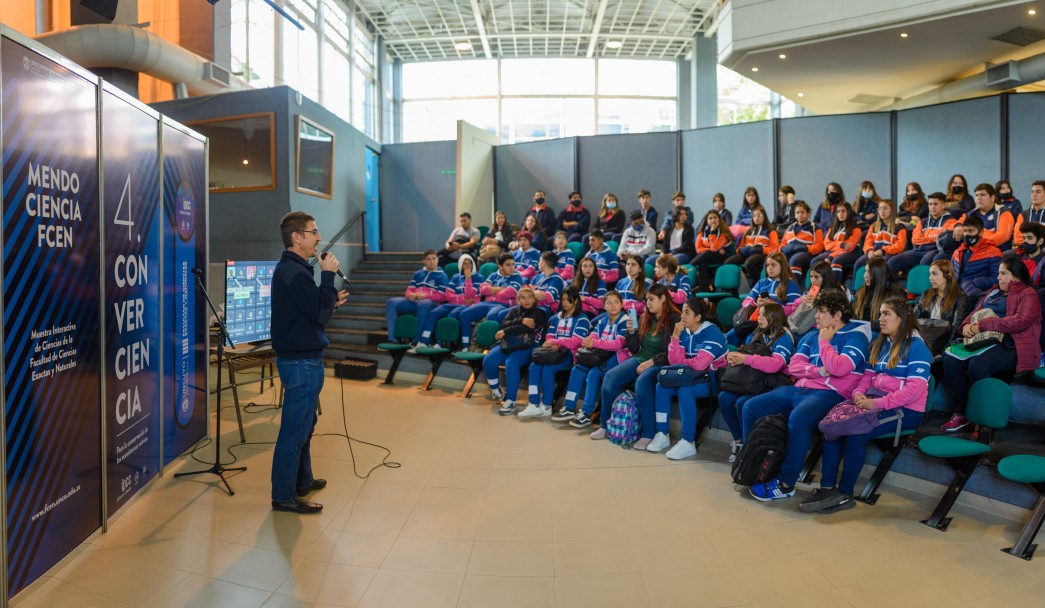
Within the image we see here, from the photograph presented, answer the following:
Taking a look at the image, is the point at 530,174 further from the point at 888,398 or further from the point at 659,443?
the point at 888,398

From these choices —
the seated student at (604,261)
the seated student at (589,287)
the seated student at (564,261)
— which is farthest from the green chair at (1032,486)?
the seated student at (564,261)

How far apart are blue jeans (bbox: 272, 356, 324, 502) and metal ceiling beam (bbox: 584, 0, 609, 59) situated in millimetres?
13659

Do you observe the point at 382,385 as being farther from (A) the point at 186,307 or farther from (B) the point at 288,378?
(B) the point at 288,378

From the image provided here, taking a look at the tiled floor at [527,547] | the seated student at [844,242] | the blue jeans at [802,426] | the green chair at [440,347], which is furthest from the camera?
the green chair at [440,347]

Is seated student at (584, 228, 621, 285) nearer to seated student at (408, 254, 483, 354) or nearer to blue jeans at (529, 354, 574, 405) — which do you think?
seated student at (408, 254, 483, 354)

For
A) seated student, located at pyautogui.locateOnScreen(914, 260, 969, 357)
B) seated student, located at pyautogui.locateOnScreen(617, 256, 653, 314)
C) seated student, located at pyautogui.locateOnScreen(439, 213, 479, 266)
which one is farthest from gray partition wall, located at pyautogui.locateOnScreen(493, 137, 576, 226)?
seated student, located at pyautogui.locateOnScreen(914, 260, 969, 357)

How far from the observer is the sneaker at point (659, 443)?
475 cm

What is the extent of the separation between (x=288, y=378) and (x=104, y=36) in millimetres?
7728

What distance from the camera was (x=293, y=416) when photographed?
343cm

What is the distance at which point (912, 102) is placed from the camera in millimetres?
10422

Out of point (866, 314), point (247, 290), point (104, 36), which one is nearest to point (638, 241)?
point (866, 314)

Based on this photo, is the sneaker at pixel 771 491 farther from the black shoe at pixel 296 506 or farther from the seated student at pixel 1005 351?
the black shoe at pixel 296 506

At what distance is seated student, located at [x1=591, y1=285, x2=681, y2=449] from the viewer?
4.93 m

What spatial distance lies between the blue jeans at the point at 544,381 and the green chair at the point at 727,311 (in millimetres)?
1746
